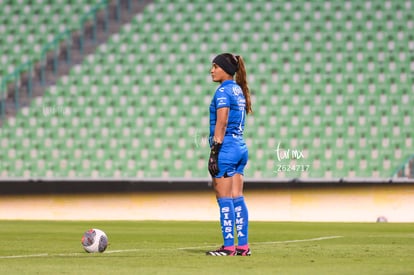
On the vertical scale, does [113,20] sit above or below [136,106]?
above

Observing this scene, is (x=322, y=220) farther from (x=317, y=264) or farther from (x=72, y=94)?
(x=317, y=264)

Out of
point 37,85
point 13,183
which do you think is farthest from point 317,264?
point 37,85

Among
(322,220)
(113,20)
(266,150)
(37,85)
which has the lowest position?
(322,220)

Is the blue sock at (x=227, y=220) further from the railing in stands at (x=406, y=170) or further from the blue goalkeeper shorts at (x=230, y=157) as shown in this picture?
the railing in stands at (x=406, y=170)

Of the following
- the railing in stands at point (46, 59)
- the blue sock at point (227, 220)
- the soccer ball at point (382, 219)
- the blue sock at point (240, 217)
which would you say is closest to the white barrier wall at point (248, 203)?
the soccer ball at point (382, 219)

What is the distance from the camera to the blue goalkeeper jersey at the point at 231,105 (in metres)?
7.54

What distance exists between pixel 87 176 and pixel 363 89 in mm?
5871

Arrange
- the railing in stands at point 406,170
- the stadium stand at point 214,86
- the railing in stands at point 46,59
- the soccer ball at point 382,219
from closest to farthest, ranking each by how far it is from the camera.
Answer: the soccer ball at point 382,219 < the railing in stands at point 406,170 < the stadium stand at point 214,86 < the railing in stands at point 46,59

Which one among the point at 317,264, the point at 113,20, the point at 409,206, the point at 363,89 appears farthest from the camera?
the point at 113,20

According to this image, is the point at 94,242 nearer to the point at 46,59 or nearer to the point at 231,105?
the point at 231,105

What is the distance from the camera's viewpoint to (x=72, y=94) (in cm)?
1992

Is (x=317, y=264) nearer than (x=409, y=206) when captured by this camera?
Yes

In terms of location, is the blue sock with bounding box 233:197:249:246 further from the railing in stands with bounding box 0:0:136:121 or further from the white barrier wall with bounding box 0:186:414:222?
the railing in stands with bounding box 0:0:136:121

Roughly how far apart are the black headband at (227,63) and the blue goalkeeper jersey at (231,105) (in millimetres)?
97
